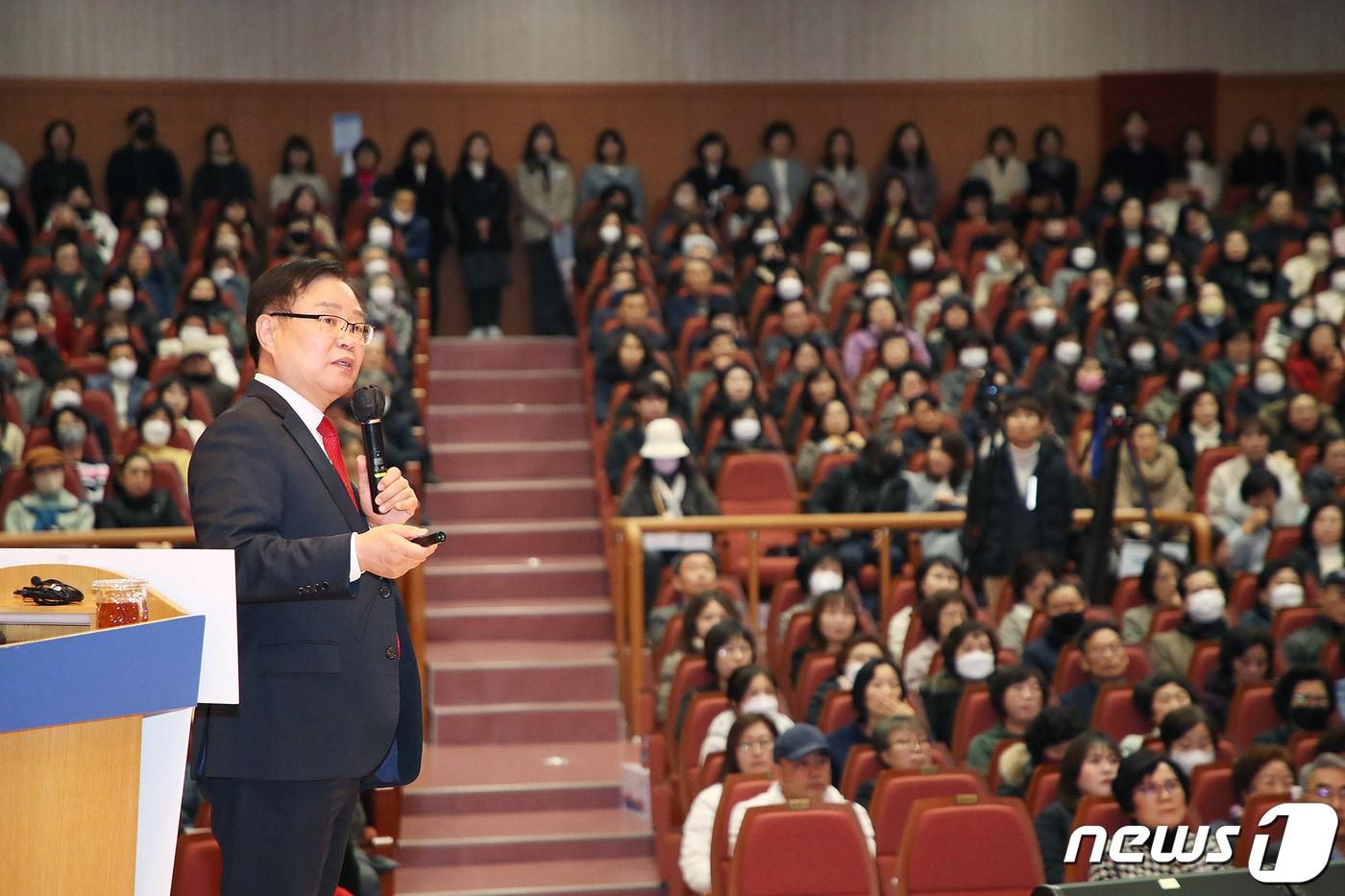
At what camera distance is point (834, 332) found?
930 centimetres

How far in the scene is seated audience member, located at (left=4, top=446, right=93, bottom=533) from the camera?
21.2ft

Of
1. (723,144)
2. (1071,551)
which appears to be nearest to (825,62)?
(723,144)

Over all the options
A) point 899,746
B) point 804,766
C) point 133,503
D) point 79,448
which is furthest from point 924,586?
point 79,448

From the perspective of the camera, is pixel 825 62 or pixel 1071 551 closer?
pixel 1071 551

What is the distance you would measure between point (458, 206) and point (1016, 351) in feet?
11.8

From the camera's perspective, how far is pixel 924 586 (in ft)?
19.4

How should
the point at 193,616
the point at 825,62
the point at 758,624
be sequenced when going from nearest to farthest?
the point at 193,616 → the point at 758,624 → the point at 825,62

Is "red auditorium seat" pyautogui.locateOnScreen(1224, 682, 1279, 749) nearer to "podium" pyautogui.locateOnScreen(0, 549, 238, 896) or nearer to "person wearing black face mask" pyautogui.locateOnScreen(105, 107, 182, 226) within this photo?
"podium" pyautogui.locateOnScreen(0, 549, 238, 896)

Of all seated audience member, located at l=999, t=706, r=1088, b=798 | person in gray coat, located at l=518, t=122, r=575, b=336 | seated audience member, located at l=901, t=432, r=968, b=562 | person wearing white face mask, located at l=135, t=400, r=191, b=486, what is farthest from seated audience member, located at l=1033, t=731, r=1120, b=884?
person in gray coat, located at l=518, t=122, r=575, b=336

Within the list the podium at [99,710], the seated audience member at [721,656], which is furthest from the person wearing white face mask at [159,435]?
the podium at [99,710]

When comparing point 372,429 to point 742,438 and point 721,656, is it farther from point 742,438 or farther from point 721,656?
point 742,438

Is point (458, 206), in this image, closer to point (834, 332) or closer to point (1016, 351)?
point (834, 332)

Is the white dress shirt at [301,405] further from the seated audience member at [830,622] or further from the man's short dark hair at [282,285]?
the seated audience member at [830,622]

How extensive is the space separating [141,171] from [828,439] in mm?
5453
